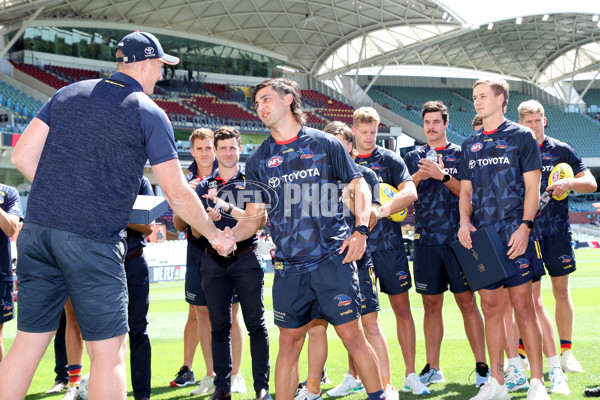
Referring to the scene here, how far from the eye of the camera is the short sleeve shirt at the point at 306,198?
4.38 meters

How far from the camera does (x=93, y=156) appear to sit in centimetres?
357

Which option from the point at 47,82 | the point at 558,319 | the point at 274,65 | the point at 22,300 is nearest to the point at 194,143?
the point at 22,300

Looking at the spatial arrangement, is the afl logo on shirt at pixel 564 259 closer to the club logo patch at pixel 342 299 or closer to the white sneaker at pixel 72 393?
the club logo patch at pixel 342 299

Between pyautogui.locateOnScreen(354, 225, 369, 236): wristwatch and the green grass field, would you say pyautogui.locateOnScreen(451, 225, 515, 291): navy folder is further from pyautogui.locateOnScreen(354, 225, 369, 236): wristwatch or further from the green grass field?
pyautogui.locateOnScreen(354, 225, 369, 236): wristwatch

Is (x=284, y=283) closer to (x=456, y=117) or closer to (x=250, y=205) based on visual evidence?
(x=250, y=205)

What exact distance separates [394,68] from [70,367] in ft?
155

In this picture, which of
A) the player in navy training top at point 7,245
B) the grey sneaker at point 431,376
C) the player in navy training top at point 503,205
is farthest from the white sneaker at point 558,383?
the player in navy training top at point 7,245

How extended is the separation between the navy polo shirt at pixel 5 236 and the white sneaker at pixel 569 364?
5285 millimetres

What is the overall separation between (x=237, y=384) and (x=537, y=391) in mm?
2727

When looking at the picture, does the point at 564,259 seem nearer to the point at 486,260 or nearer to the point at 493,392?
the point at 486,260

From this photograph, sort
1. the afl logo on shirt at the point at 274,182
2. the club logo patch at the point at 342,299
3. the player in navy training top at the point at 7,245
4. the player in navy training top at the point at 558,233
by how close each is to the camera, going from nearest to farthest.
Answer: the club logo patch at the point at 342,299 < the afl logo on shirt at the point at 274,182 < the player in navy training top at the point at 7,245 < the player in navy training top at the point at 558,233

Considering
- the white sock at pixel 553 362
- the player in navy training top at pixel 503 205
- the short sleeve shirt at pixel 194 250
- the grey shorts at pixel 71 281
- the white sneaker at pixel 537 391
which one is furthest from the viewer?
the short sleeve shirt at pixel 194 250

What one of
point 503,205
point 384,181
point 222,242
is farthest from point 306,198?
point 384,181

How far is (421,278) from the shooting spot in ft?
21.0
